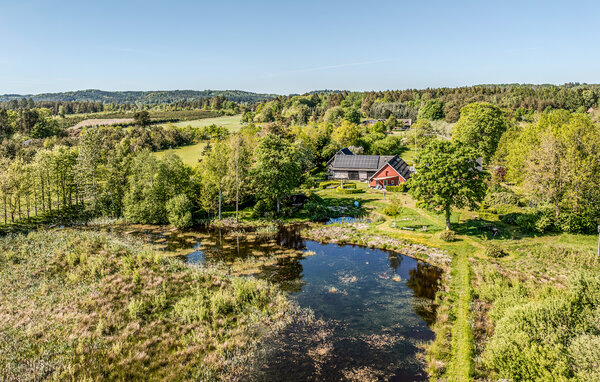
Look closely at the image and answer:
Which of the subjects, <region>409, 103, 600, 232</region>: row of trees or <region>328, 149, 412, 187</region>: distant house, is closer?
<region>409, 103, 600, 232</region>: row of trees

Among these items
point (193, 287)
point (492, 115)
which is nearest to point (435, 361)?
point (193, 287)

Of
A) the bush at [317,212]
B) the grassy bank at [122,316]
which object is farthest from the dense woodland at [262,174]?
the grassy bank at [122,316]

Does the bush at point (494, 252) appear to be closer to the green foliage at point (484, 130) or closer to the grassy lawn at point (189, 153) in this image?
the green foliage at point (484, 130)

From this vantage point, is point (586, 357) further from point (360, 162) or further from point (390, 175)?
point (360, 162)

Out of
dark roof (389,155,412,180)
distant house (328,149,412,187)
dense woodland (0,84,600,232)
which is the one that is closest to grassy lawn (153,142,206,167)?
dense woodland (0,84,600,232)

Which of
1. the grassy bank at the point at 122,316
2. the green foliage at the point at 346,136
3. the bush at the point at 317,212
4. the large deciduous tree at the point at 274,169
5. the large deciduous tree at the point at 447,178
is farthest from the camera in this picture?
the green foliage at the point at 346,136

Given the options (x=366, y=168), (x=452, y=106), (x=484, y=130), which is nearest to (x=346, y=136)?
(x=366, y=168)

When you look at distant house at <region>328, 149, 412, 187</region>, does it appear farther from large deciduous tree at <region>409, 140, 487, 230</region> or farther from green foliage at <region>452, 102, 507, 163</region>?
large deciduous tree at <region>409, 140, 487, 230</region>
